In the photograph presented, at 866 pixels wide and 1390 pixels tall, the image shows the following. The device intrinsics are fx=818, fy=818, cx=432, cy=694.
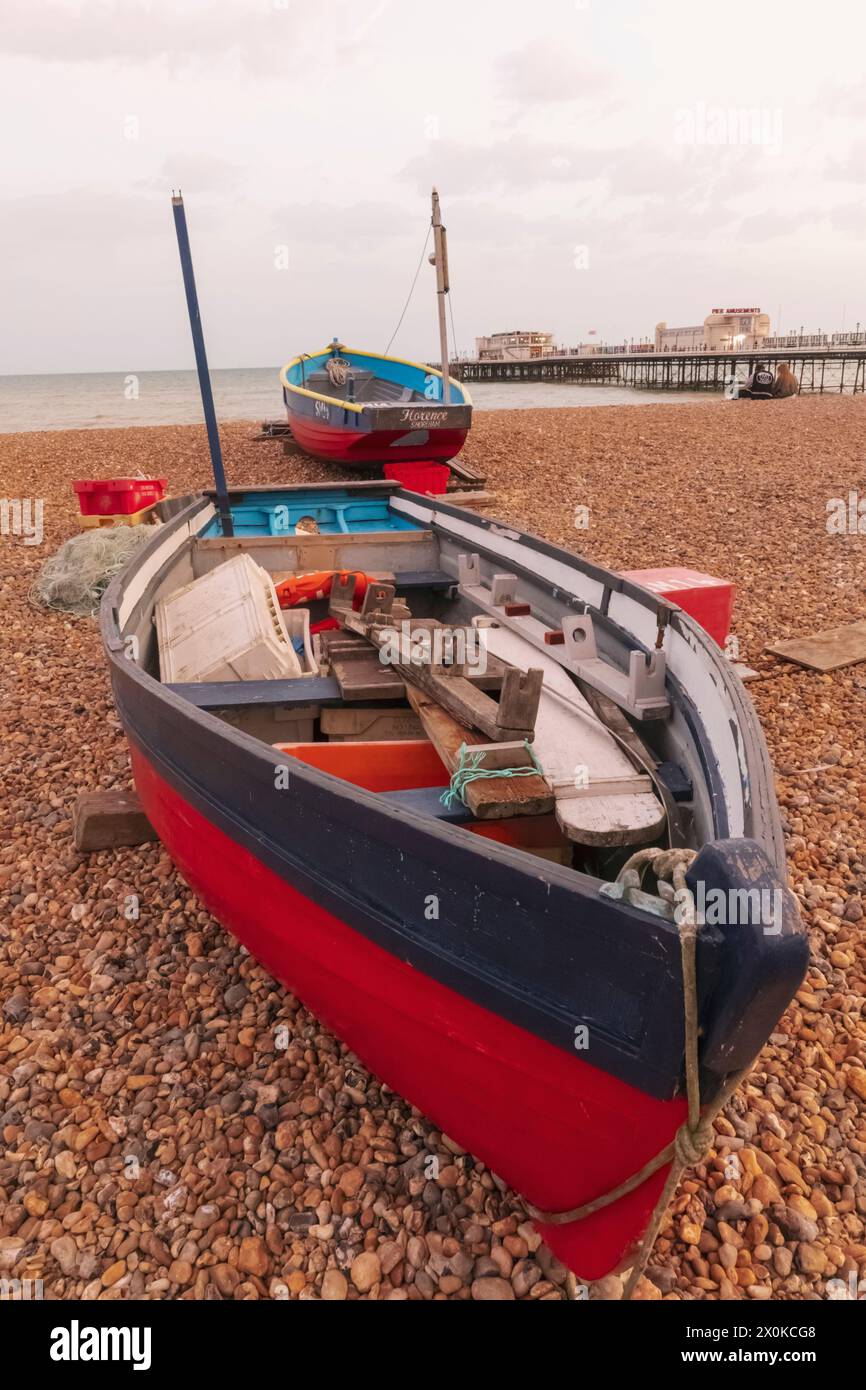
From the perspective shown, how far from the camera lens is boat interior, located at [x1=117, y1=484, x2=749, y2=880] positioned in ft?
10.2

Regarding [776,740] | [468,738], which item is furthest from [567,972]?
[776,740]

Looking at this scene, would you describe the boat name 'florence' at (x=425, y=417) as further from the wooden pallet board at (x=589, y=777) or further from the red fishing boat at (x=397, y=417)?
the wooden pallet board at (x=589, y=777)

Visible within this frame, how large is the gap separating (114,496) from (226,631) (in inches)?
305

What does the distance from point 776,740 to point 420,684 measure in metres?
3.22

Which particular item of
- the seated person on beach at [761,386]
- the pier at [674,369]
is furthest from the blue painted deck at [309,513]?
the pier at [674,369]

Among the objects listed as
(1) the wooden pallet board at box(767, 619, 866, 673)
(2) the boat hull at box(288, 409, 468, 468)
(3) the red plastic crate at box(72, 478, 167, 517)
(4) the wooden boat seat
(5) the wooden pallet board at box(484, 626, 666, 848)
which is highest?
(4) the wooden boat seat

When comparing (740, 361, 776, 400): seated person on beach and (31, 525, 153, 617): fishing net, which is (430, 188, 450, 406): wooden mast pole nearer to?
(31, 525, 153, 617): fishing net

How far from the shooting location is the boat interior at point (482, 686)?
10.2 ft

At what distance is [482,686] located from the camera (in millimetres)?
3996

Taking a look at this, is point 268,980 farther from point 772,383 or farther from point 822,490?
point 772,383

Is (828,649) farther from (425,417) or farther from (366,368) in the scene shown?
(366,368)

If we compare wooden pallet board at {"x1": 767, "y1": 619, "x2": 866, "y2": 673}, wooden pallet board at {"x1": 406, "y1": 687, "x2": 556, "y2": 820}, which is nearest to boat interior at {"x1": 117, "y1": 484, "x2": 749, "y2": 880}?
wooden pallet board at {"x1": 406, "y1": 687, "x2": 556, "y2": 820}

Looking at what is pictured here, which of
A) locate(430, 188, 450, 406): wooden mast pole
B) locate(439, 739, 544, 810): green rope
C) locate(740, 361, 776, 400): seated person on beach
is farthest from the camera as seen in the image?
locate(740, 361, 776, 400): seated person on beach

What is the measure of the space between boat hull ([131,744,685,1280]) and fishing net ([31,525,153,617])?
6872 mm
